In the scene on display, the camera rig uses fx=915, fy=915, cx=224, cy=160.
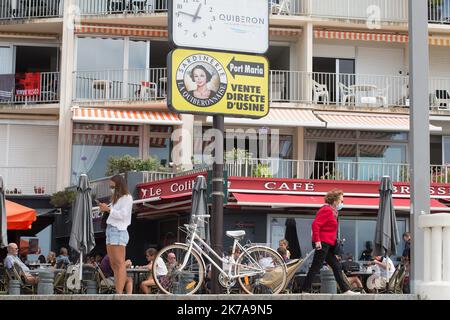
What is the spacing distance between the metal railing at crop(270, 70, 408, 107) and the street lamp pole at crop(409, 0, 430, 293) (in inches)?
673

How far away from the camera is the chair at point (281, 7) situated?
3061 centimetres

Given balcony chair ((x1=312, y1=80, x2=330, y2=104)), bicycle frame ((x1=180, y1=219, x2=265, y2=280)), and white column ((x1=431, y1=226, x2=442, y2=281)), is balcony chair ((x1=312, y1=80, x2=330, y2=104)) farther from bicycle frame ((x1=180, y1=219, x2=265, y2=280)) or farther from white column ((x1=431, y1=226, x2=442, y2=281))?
white column ((x1=431, y1=226, x2=442, y2=281))

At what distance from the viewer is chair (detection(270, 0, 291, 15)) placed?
30.6m

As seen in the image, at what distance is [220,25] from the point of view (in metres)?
13.4

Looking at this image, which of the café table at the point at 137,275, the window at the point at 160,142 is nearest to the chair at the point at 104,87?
the window at the point at 160,142

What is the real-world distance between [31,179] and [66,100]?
9.35 ft

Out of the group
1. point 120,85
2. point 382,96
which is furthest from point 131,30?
point 382,96

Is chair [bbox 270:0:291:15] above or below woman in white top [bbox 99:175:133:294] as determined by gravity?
above

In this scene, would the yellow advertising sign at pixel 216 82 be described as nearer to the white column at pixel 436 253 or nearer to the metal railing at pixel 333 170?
the white column at pixel 436 253

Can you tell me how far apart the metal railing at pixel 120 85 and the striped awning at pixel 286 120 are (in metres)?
2.97

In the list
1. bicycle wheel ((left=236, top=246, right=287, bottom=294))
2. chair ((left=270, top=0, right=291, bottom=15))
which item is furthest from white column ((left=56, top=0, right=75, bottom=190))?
bicycle wheel ((left=236, top=246, right=287, bottom=294))

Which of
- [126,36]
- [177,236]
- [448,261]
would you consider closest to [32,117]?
[126,36]

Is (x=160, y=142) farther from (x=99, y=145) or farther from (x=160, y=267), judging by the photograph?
(x=160, y=267)
